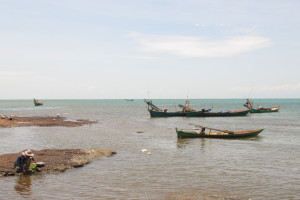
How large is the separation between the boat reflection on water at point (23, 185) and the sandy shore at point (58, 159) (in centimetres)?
83

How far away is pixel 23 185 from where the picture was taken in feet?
42.3

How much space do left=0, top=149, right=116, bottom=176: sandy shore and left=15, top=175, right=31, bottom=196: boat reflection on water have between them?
83 centimetres

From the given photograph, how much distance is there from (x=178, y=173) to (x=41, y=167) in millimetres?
7607

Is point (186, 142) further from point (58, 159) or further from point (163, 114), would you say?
point (163, 114)

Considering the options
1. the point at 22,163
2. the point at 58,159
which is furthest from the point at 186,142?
the point at 22,163

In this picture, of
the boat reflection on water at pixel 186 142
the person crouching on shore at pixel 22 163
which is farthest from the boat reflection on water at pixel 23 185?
the boat reflection on water at pixel 186 142

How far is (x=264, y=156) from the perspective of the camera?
65.5 feet

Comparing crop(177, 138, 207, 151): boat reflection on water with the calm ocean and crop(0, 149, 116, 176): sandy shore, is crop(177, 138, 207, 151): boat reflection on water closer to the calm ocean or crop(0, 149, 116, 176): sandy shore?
the calm ocean

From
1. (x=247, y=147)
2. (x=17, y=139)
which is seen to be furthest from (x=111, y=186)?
(x=17, y=139)

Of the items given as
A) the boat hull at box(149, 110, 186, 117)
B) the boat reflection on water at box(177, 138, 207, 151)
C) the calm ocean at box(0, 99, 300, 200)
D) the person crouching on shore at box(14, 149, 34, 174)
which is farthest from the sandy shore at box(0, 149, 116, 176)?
the boat hull at box(149, 110, 186, 117)

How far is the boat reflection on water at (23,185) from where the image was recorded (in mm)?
12133

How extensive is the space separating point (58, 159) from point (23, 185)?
4162 millimetres

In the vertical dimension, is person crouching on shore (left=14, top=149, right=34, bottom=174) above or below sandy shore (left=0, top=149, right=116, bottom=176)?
above

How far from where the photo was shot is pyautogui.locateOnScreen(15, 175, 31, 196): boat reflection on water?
1213 cm
